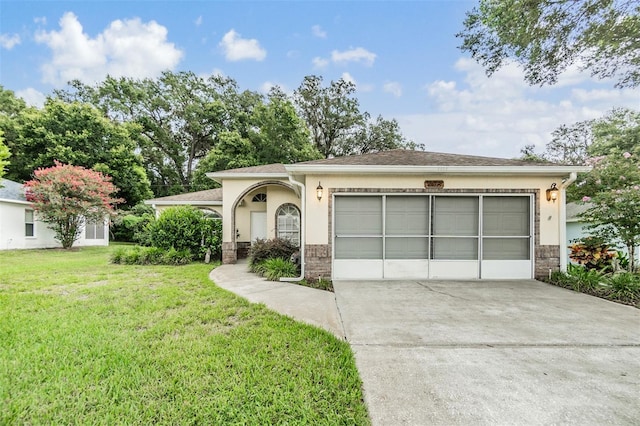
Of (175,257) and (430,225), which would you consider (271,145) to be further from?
(430,225)

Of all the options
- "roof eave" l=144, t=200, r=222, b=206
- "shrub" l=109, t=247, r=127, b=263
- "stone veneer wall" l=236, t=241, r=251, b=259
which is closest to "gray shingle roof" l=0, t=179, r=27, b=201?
"roof eave" l=144, t=200, r=222, b=206

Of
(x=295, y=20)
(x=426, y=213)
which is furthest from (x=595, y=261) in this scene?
(x=295, y=20)

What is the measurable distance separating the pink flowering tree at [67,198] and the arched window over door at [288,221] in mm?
10231

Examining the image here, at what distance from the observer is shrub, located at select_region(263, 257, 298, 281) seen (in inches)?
284

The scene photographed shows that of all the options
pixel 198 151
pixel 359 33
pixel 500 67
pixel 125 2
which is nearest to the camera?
pixel 500 67

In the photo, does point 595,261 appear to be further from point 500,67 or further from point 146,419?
point 146,419

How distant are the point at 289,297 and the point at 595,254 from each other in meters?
8.10

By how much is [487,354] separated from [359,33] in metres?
14.3

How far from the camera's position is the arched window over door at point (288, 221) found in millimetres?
11609

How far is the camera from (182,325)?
3969 mm

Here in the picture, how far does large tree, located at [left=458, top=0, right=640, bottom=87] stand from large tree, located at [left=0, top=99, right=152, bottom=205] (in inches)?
866

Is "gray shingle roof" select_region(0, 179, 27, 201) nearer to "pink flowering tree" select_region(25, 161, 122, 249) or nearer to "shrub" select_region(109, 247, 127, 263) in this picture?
"pink flowering tree" select_region(25, 161, 122, 249)

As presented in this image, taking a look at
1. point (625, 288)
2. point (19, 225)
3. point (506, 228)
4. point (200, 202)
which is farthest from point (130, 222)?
point (625, 288)

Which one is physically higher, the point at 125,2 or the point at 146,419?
the point at 125,2
